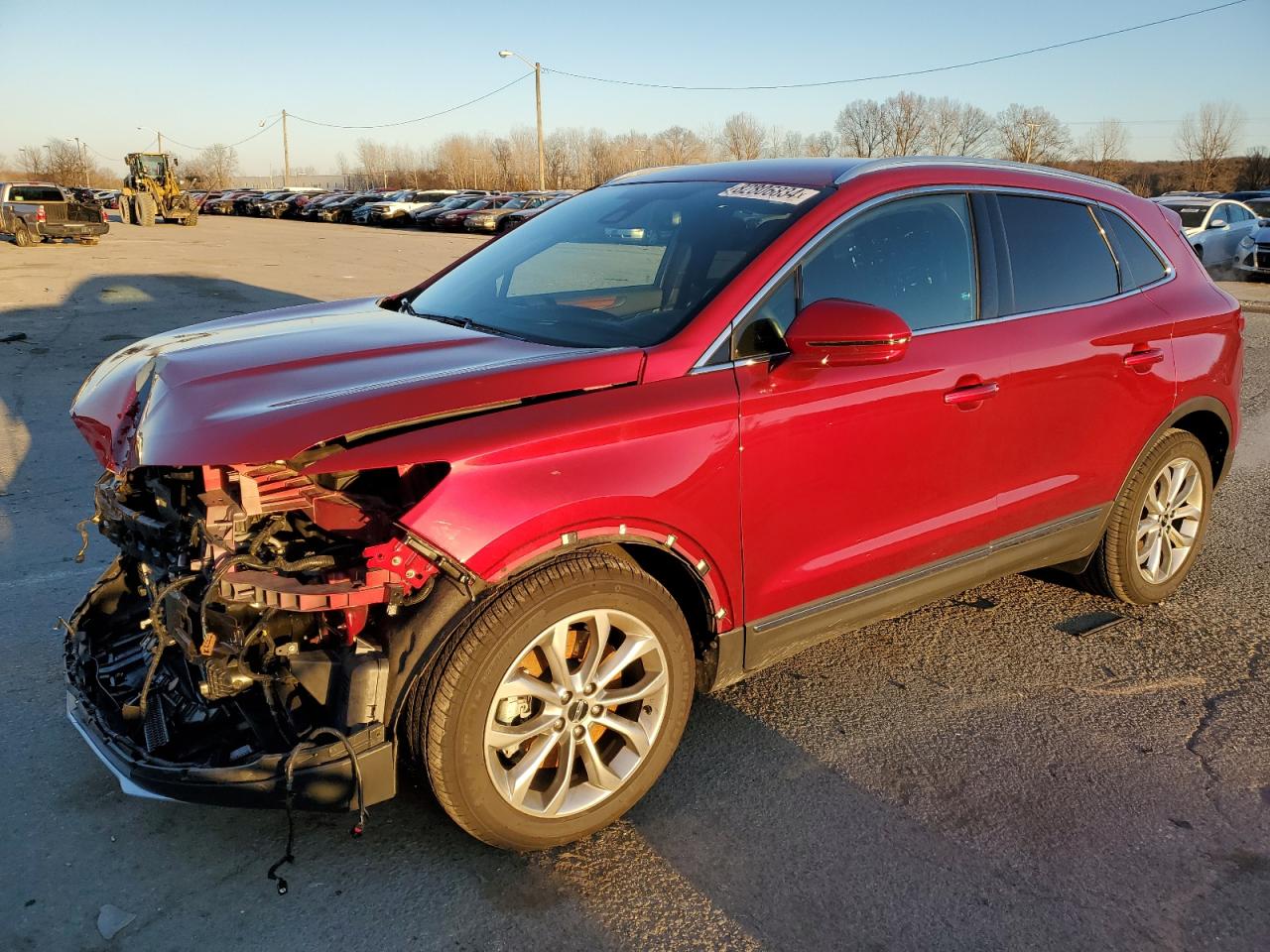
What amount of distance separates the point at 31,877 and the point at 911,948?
232cm

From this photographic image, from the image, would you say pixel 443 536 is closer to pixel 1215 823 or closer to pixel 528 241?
pixel 528 241

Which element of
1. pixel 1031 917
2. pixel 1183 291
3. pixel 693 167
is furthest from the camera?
pixel 1183 291

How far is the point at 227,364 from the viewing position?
2992mm

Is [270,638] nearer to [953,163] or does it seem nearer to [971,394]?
[971,394]

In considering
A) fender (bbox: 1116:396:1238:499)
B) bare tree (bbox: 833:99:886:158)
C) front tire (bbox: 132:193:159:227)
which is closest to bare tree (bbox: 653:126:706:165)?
bare tree (bbox: 833:99:886:158)

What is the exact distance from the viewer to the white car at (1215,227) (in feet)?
66.8

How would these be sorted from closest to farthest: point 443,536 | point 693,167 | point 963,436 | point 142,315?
point 443,536
point 963,436
point 693,167
point 142,315

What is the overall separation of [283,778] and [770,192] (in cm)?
243

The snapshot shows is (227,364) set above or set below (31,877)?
above

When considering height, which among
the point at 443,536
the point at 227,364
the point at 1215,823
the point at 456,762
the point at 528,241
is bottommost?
the point at 1215,823

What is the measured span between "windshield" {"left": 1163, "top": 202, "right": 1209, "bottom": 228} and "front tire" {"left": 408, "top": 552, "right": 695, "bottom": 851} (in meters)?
21.7

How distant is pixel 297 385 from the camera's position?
275 centimetres

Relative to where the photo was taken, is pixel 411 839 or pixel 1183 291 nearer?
pixel 411 839

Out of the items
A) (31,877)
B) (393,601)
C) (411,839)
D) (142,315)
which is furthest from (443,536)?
(142,315)
